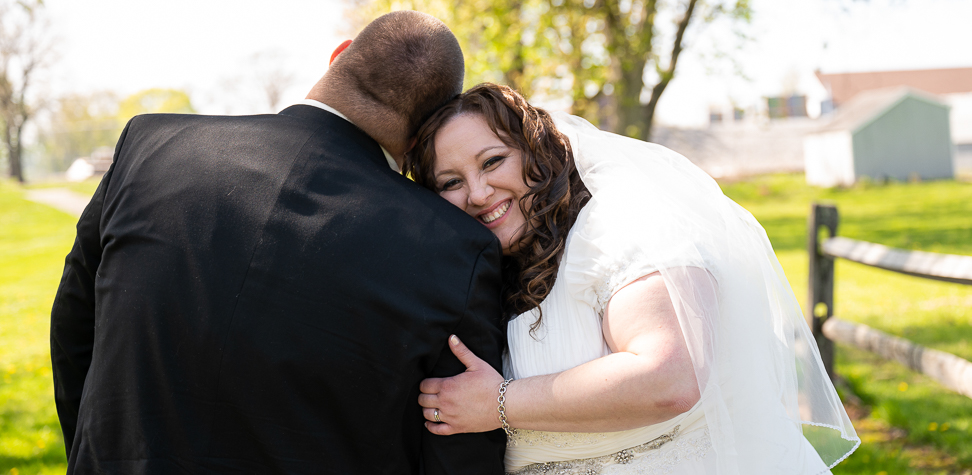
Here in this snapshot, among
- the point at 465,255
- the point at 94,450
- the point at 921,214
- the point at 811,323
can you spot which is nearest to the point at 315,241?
the point at 465,255

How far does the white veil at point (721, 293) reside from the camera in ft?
6.48

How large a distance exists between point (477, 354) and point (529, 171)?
73 cm

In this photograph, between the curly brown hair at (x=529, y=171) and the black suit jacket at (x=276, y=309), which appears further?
the curly brown hair at (x=529, y=171)

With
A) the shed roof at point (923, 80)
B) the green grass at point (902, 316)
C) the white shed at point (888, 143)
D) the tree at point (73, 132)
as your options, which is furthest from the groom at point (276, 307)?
the shed roof at point (923, 80)

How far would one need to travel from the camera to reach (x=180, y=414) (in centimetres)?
185

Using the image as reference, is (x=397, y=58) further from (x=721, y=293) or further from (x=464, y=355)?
(x=721, y=293)

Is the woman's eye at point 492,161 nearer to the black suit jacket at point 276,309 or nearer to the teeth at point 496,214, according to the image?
the teeth at point 496,214

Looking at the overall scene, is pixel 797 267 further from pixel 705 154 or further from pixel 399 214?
pixel 705 154

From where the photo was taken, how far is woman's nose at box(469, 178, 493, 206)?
2.34 m

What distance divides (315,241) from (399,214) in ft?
0.79

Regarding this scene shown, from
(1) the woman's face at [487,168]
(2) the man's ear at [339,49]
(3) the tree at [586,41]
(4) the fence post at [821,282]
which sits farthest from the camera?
(3) the tree at [586,41]

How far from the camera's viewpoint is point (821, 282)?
6.18 m

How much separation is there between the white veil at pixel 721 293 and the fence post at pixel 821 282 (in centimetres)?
392

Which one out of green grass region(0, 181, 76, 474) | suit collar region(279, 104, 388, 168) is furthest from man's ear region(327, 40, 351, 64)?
green grass region(0, 181, 76, 474)
